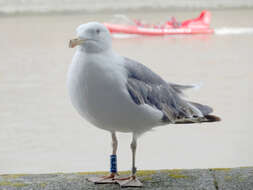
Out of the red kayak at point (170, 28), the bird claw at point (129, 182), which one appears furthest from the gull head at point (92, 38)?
the red kayak at point (170, 28)

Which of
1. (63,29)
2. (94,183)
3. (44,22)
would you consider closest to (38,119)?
(94,183)

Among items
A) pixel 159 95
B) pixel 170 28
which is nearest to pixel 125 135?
pixel 159 95

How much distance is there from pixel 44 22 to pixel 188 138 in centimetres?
680

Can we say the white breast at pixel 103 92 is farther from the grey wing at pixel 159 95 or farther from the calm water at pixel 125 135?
the calm water at pixel 125 135

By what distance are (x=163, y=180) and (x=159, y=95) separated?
7.0 inches

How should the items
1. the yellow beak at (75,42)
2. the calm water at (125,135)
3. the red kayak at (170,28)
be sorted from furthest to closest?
the red kayak at (170,28) < the calm water at (125,135) < the yellow beak at (75,42)

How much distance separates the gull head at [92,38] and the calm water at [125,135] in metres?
0.61

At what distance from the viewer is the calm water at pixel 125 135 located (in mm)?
2947

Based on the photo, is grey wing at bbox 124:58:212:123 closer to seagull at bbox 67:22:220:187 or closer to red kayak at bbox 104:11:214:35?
seagull at bbox 67:22:220:187

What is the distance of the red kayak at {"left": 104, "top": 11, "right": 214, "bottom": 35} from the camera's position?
27.6 feet

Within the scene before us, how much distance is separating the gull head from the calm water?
61 centimetres

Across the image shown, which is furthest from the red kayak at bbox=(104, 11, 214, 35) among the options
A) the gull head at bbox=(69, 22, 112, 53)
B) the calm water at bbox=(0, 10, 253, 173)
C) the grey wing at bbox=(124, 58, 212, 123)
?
the gull head at bbox=(69, 22, 112, 53)

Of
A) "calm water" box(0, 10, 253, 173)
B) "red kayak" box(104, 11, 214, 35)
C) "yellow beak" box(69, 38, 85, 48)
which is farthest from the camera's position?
"red kayak" box(104, 11, 214, 35)

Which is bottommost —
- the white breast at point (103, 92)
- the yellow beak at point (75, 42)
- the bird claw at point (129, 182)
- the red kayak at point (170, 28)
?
the bird claw at point (129, 182)
